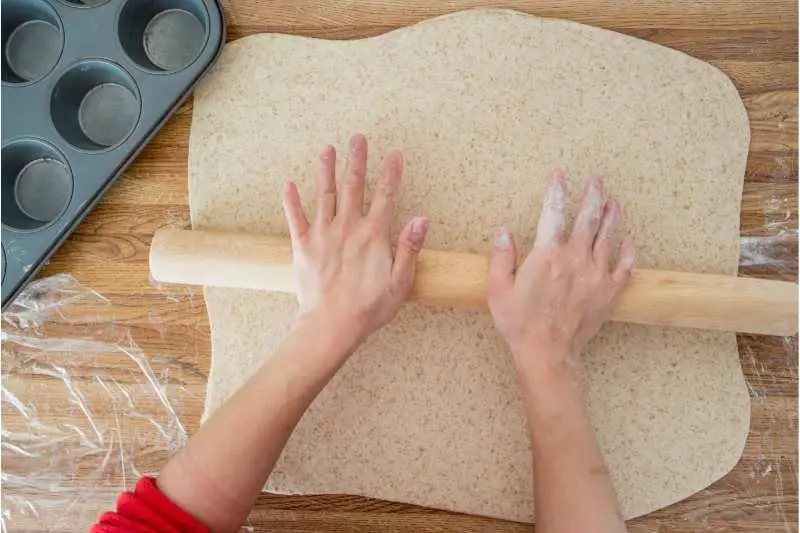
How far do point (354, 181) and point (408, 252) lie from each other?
14cm

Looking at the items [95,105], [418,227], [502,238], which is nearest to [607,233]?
[502,238]

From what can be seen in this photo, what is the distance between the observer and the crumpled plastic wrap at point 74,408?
41.1 inches

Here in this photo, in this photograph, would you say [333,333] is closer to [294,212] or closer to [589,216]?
[294,212]

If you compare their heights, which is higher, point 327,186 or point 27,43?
point 27,43

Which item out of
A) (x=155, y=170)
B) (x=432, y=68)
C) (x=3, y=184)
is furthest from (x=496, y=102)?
(x=3, y=184)

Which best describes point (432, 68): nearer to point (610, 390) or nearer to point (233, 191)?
point (233, 191)

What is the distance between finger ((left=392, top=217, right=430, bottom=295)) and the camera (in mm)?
905

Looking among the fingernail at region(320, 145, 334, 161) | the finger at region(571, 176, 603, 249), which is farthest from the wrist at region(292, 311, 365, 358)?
the finger at region(571, 176, 603, 249)

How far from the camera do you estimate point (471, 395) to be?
39.0 inches

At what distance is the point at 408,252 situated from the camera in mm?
909

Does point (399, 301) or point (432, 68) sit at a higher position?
point (432, 68)

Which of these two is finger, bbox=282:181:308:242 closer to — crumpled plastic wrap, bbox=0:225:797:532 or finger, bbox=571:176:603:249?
crumpled plastic wrap, bbox=0:225:797:532

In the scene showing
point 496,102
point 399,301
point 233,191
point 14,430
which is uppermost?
point 496,102

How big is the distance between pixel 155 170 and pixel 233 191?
14 centimetres
